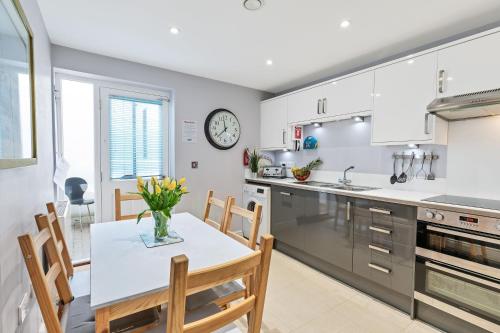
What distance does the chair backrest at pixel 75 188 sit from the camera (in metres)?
3.36

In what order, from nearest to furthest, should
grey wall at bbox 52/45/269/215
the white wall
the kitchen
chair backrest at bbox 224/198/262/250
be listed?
chair backrest at bbox 224/198/262/250
the kitchen
the white wall
grey wall at bbox 52/45/269/215

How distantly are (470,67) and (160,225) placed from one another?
249 cm

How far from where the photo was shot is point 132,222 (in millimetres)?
1860

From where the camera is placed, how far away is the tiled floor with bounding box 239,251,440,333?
184 cm

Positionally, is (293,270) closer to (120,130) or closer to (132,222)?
(132,222)

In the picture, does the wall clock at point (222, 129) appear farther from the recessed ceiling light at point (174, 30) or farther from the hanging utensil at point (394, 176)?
the hanging utensil at point (394, 176)

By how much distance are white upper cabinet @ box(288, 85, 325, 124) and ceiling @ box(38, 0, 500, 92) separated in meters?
0.34

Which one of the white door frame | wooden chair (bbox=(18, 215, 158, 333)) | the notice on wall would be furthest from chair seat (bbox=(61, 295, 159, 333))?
the notice on wall

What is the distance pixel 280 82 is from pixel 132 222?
2.66 m

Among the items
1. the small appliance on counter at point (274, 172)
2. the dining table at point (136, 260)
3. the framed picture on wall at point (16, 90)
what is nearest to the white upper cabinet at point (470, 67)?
the dining table at point (136, 260)

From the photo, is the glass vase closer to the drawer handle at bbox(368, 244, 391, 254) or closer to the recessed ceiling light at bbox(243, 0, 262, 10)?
the recessed ceiling light at bbox(243, 0, 262, 10)

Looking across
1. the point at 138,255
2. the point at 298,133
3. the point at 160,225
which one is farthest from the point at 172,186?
the point at 298,133

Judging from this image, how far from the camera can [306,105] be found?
10.5ft

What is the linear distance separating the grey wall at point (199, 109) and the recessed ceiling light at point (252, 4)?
1.62 meters
